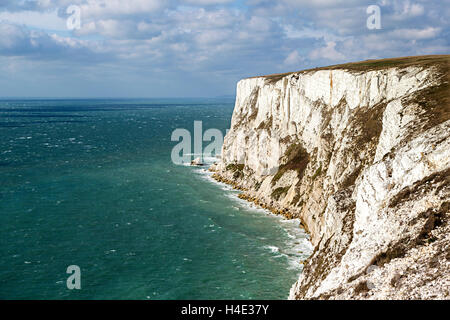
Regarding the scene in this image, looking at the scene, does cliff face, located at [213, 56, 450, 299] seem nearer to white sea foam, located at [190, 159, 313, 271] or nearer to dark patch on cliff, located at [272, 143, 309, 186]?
dark patch on cliff, located at [272, 143, 309, 186]

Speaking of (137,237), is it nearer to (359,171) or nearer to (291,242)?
(291,242)

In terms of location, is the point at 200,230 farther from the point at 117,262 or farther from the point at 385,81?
the point at 385,81

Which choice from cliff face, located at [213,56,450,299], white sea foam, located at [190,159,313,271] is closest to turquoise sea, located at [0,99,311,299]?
white sea foam, located at [190,159,313,271]

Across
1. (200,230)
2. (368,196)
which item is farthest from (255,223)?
(368,196)

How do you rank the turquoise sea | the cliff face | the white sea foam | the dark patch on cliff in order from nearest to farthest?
the cliff face → the turquoise sea → the white sea foam → the dark patch on cliff
